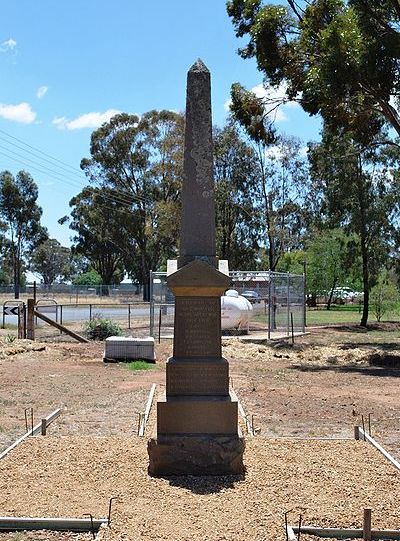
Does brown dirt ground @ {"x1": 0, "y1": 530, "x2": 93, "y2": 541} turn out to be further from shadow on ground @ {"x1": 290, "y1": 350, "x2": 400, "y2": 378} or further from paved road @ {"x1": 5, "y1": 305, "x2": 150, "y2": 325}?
paved road @ {"x1": 5, "y1": 305, "x2": 150, "y2": 325}

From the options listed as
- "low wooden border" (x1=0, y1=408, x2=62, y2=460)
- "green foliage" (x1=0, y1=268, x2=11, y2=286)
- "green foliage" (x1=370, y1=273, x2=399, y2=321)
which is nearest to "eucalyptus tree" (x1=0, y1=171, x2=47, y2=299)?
"green foliage" (x1=0, y1=268, x2=11, y2=286)

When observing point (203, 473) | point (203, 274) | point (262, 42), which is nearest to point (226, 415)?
point (203, 473)

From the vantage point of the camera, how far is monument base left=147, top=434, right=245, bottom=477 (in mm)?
6926

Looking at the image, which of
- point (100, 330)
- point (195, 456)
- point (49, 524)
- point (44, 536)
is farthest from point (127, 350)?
point (44, 536)

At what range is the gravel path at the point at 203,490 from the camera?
5.45m

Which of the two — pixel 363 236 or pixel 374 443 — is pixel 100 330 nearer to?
pixel 374 443

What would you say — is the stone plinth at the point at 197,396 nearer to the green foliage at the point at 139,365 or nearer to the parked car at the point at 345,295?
the green foliage at the point at 139,365

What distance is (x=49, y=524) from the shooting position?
17.9ft

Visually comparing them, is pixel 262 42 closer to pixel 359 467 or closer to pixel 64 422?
pixel 64 422

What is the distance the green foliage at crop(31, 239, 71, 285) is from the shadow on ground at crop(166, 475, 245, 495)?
334 feet

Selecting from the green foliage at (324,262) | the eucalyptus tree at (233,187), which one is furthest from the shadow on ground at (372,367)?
the green foliage at (324,262)

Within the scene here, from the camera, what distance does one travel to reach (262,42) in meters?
21.2

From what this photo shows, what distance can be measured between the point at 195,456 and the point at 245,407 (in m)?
4.72

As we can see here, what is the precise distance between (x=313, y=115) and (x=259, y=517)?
18475mm
